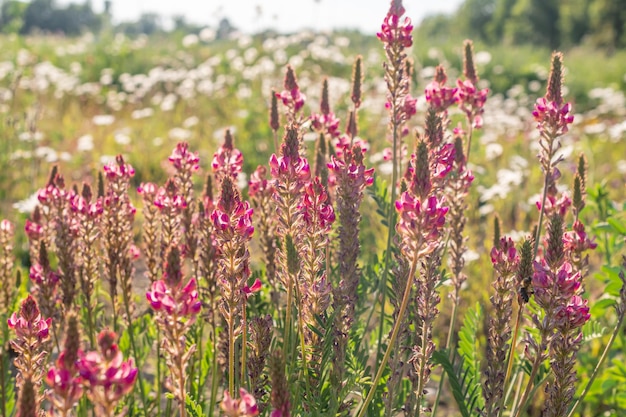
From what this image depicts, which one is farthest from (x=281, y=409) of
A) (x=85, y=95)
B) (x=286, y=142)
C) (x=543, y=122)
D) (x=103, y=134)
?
(x=85, y=95)

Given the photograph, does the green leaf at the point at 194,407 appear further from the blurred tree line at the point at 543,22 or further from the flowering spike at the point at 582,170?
the blurred tree line at the point at 543,22

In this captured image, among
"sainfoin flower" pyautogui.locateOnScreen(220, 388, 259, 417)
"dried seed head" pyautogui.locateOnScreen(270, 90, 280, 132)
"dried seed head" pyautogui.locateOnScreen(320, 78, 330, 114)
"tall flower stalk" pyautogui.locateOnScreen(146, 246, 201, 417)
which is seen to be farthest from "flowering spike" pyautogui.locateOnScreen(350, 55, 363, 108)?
"sainfoin flower" pyautogui.locateOnScreen(220, 388, 259, 417)

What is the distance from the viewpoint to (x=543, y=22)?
52.8 metres

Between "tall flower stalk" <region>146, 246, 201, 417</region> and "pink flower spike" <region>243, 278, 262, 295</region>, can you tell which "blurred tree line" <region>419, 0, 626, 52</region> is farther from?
"tall flower stalk" <region>146, 246, 201, 417</region>

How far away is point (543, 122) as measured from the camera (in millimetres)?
1732

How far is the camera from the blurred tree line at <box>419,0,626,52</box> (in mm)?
40062

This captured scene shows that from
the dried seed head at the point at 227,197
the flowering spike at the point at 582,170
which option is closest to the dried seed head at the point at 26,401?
the dried seed head at the point at 227,197

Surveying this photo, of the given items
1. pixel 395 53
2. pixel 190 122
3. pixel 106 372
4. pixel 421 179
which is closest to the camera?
pixel 106 372

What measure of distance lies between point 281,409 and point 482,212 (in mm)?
4374

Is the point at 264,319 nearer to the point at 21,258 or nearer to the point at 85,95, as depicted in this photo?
the point at 21,258

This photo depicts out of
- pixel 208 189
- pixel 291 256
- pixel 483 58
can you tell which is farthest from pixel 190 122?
pixel 483 58

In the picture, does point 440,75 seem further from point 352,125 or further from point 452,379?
point 452,379

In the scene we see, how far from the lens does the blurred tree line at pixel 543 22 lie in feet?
131

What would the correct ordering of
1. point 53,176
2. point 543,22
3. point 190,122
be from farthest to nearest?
point 543,22 → point 190,122 → point 53,176
